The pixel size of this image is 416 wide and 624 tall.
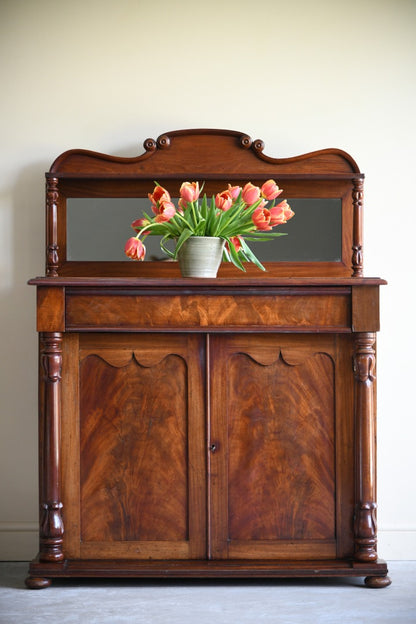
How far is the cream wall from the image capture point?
2.88 meters

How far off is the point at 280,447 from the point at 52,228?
132 centimetres

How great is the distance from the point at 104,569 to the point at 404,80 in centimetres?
235

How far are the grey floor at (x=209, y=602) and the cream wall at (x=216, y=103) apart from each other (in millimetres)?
630

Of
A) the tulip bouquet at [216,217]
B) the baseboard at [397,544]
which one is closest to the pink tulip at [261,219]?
the tulip bouquet at [216,217]

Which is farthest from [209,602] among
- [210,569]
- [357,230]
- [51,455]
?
[357,230]

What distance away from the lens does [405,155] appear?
289 centimetres

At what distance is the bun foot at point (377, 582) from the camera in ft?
7.73

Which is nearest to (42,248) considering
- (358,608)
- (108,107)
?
(108,107)

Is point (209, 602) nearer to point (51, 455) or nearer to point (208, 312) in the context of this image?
point (51, 455)

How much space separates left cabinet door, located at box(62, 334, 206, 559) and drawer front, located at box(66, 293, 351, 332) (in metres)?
0.07

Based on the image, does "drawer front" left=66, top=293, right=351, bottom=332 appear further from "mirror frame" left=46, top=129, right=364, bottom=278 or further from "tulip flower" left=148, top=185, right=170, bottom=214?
"mirror frame" left=46, top=129, right=364, bottom=278

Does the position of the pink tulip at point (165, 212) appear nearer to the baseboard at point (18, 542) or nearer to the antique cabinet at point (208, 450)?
the antique cabinet at point (208, 450)

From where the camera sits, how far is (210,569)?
2.31 metres

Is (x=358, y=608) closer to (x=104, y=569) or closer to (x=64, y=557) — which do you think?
(x=104, y=569)
